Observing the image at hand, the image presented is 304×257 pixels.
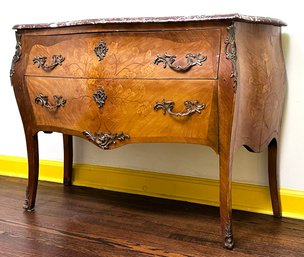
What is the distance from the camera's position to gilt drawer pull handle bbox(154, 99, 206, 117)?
1.43 meters

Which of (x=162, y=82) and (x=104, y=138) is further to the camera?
(x=104, y=138)

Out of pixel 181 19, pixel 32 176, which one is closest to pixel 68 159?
pixel 32 176

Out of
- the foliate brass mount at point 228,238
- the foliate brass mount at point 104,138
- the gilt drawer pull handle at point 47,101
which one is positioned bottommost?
the foliate brass mount at point 228,238

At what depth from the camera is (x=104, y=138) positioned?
1.60 meters

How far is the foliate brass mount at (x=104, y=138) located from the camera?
1571mm

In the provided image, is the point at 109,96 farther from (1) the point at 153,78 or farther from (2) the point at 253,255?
(2) the point at 253,255

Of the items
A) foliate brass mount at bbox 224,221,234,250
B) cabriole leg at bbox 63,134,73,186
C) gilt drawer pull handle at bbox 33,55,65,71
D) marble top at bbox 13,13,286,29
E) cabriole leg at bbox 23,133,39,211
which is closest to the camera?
marble top at bbox 13,13,286,29

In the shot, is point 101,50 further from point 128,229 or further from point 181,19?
point 128,229

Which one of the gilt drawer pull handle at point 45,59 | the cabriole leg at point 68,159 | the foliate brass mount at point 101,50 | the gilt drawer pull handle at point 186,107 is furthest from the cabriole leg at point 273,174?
the cabriole leg at point 68,159

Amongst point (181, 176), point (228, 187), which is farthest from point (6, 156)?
point (228, 187)

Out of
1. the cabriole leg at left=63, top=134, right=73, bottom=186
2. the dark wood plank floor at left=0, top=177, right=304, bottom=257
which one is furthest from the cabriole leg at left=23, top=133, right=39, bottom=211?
the cabriole leg at left=63, top=134, right=73, bottom=186

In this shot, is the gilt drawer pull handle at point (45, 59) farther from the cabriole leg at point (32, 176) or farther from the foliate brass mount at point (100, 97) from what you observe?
the cabriole leg at point (32, 176)

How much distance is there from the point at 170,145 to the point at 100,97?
59 centimetres

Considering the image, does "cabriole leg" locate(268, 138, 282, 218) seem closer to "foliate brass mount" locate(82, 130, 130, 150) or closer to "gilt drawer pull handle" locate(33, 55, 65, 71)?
"foliate brass mount" locate(82, 130, 130, 150)
